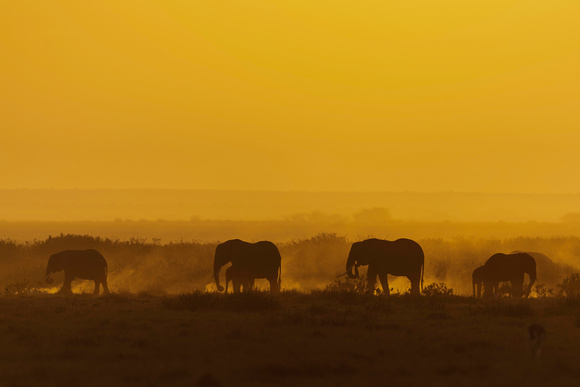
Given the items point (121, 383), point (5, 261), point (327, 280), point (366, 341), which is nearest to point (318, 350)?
point (366, 341)

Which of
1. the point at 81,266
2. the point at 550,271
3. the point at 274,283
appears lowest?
the point at 274,283

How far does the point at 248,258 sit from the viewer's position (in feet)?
111

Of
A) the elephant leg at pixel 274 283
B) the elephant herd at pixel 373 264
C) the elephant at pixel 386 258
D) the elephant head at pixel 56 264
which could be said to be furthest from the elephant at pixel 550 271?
the elephant head at pixel 56 264

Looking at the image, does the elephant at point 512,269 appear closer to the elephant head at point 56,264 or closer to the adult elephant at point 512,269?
the adult elephant at point 512,269

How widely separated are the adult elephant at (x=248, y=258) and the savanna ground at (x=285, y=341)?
142 inches

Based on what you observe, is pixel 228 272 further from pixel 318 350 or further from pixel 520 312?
pixel 318 350

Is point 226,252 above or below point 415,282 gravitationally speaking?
above

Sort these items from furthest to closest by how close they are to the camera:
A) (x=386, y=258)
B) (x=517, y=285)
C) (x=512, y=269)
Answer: (x=517, y=285), (x=512, y=269), (x=386, y=258)

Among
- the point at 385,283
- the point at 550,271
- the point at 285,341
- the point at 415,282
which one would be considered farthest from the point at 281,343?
the point at 550,271

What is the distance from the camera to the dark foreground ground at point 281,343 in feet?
47.0

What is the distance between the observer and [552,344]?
18.5m

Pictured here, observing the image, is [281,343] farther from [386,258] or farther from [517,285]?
[517,285]

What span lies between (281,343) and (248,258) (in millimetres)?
16025

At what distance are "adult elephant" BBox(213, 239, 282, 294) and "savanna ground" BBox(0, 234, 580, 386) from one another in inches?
142
